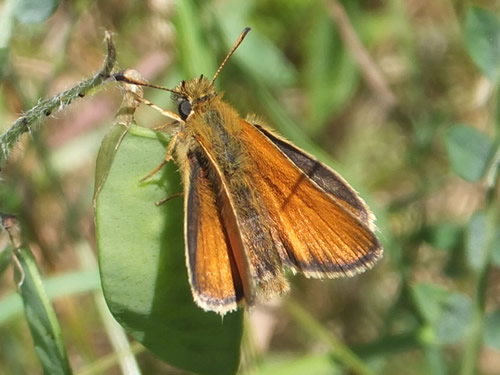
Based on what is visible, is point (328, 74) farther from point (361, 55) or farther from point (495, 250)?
point (495, 250)

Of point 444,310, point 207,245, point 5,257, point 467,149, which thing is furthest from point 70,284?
point 467,149

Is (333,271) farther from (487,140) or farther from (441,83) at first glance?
(441,83)

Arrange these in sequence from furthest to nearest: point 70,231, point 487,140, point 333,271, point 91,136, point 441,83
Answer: point 441,83 < point 91,136 < point 70,231 < point 487,140 < point 333,271

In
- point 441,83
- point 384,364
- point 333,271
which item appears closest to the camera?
point 333,271

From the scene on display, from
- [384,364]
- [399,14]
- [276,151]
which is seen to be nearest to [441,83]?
[399,14]

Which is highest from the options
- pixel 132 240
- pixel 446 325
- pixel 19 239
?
pixel 19 239

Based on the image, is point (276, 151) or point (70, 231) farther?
point (70, 231)
